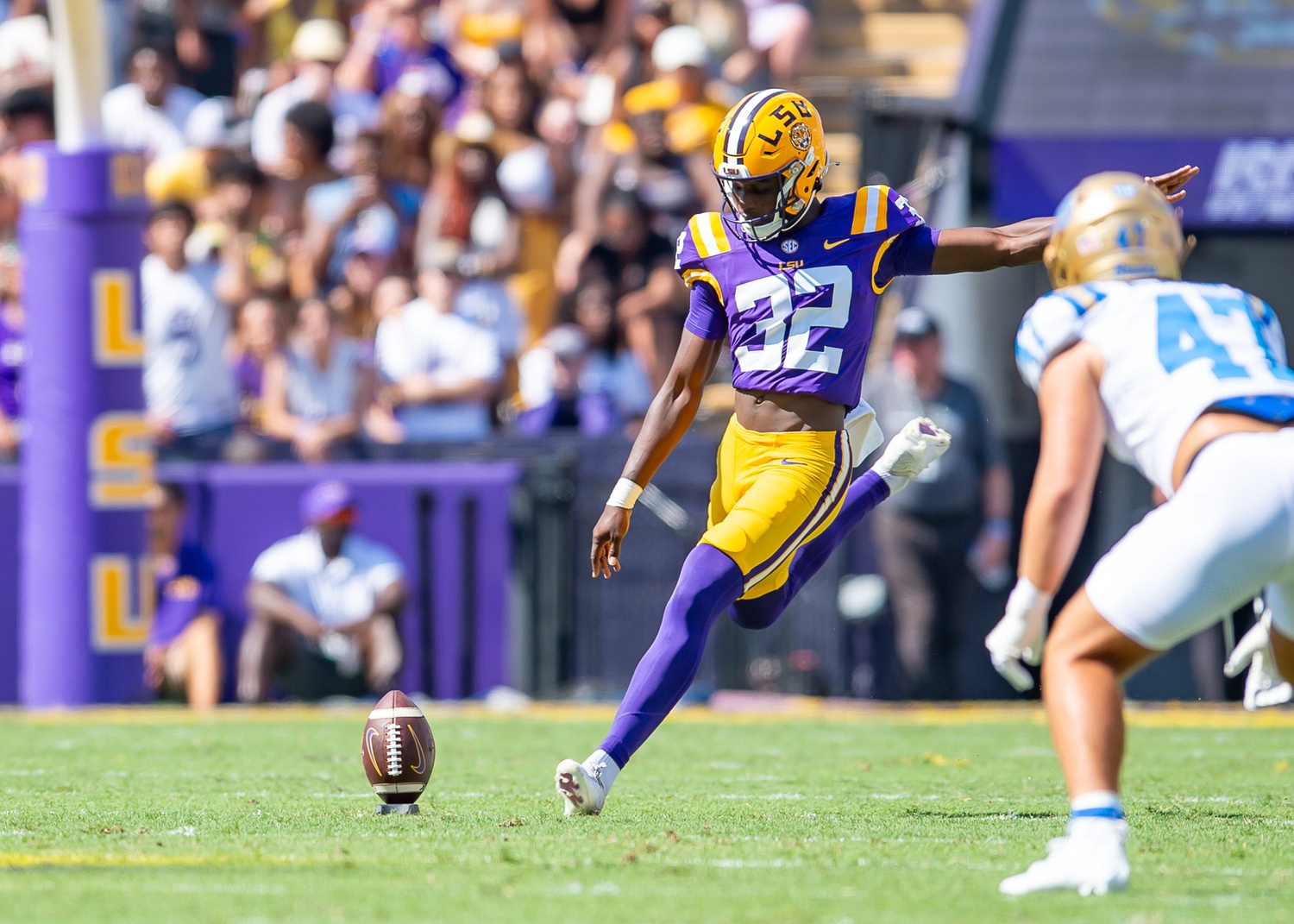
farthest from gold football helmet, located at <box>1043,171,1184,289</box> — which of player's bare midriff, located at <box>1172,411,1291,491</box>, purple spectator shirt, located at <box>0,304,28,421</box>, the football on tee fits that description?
purple spectator shirt, located at <box>0,304,28,421</box>

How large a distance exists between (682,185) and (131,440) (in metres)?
3.78

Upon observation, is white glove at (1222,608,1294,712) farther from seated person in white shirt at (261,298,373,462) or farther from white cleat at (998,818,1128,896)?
seated person in white shirt at (261,298,373,462)

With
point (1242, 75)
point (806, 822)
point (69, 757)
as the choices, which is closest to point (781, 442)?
point (806, 822)

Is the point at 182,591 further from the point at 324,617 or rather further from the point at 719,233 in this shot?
the point at 719,233

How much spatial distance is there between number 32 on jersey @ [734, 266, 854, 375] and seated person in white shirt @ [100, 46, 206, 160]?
8.76 metres

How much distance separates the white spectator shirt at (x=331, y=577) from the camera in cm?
1106

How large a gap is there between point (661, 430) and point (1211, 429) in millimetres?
2343

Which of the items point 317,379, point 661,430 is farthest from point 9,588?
point 661,430

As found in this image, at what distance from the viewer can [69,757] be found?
7.85m

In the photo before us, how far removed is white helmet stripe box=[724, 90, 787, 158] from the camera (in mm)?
6145

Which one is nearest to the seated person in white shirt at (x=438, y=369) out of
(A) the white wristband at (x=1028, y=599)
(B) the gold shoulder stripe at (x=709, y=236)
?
(B) the gold shoulder stripe at (x=709, y=236)

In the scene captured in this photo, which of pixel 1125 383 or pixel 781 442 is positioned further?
pixel 781 442

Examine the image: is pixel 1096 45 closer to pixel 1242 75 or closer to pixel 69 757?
pixel 1242 75

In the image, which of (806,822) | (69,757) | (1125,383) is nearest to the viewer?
(1125,383)
